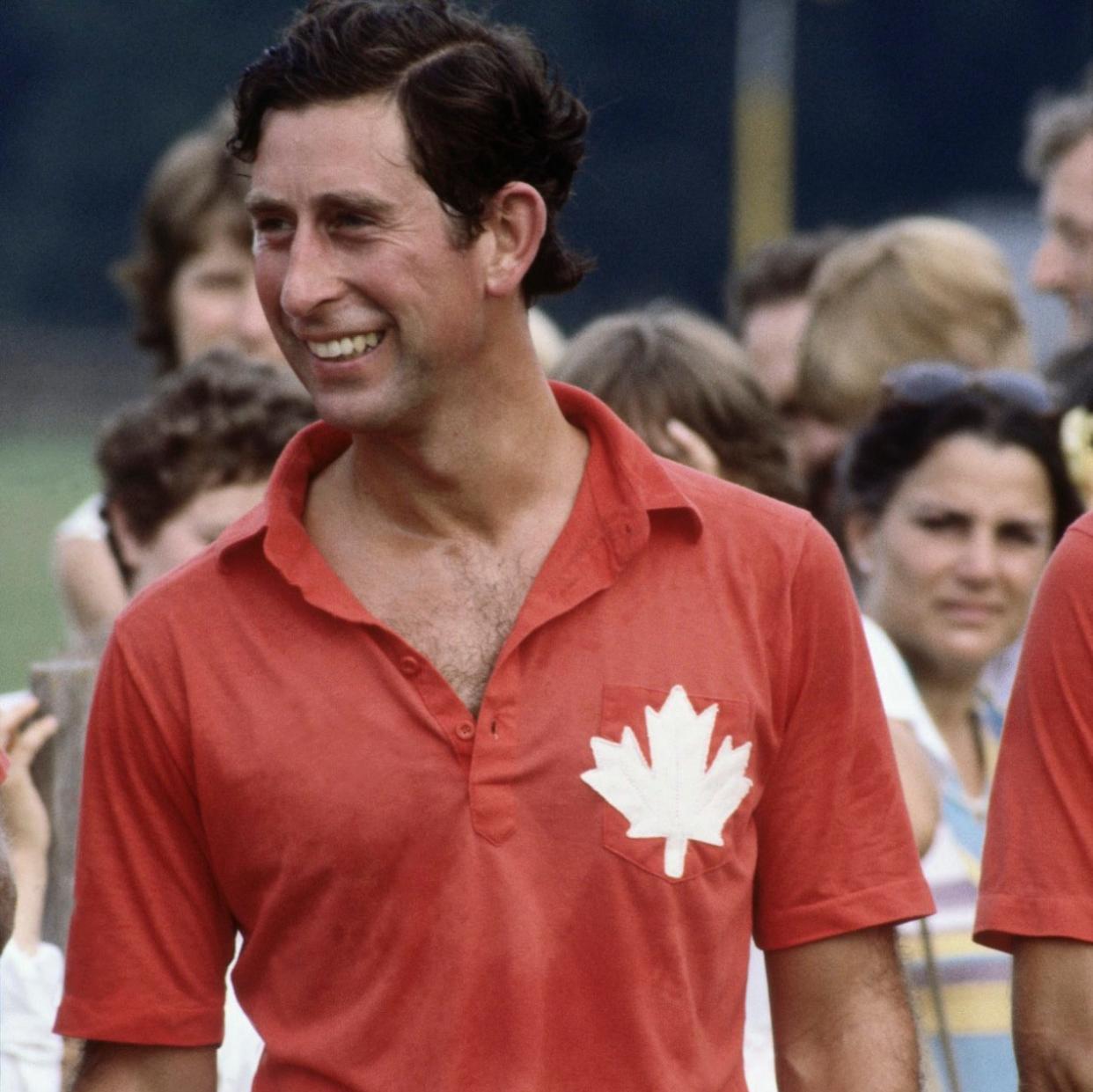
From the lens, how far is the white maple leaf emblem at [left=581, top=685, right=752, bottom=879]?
2.73 m

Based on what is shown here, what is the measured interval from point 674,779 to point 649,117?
21.3 m

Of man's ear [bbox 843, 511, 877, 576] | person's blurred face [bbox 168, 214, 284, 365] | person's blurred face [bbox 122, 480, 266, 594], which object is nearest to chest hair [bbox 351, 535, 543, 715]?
person's blurred face [bbox 122, 480, 266, 594]

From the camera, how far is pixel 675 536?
9.53ft

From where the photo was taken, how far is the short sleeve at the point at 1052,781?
2.93 m

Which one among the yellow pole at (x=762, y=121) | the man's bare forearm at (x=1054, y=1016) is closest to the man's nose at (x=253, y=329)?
the man's bare forearm at (x=1054, y=1016)

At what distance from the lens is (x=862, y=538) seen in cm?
485

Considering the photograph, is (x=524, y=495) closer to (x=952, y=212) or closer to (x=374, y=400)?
(x=374, y=400)

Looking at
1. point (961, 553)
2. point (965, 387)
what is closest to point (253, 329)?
point (965, 387)

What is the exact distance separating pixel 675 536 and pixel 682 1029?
59 cm

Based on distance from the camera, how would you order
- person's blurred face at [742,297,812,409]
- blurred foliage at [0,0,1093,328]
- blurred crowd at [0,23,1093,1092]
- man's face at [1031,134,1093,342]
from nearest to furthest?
1. blurred crowd at [0,23,1093,1092]
2. man's face at [1031,134,1093,342]
3. person's blurred face at [742,297,812,409]
4. blurred foliage at [0,0,1093,328]

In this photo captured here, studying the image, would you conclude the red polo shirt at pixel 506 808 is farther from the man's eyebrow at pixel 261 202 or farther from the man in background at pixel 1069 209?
the man in background at pixel 1069 209

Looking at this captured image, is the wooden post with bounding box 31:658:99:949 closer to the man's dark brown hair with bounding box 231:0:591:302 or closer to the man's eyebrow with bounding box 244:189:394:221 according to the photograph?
the man's dark brown hair with bounding box 231:0:591:302

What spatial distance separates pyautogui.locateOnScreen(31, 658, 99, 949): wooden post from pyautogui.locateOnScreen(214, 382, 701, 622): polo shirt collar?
85cm

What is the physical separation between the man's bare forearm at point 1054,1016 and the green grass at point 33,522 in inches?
521
